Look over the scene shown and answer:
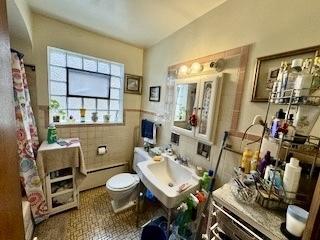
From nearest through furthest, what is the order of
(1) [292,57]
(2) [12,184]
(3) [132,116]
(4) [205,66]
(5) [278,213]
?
(2) [12,184], (5) [278,213], (1) [292,57], (4) [205,66], (3) [132,116]

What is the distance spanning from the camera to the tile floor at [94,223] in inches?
63.9

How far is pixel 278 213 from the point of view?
2.66ft

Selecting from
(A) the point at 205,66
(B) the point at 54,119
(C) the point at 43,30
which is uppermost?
(C) the point at 43,30

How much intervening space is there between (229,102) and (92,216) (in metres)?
2.08

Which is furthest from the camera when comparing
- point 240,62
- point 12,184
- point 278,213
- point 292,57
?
point 240,62

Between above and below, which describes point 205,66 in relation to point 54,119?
above

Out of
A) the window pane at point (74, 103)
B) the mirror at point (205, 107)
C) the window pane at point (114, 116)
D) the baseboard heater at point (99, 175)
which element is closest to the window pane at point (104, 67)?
the window pane at point (74, 103)

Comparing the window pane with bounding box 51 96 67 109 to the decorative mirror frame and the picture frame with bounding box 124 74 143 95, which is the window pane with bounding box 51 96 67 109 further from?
the decorative mirror frame

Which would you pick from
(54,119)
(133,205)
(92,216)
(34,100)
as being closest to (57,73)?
(34,100)

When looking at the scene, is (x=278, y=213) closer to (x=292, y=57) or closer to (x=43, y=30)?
(x=292, y=57)

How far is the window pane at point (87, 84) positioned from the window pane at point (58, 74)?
64 mm

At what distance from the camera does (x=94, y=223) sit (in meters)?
1.79

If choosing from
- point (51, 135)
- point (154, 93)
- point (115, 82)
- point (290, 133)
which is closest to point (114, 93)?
point (115, 82)

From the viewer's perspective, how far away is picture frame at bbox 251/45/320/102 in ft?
3.32
